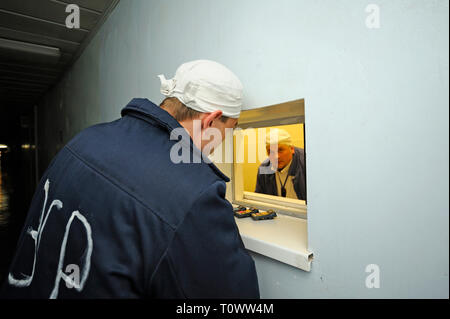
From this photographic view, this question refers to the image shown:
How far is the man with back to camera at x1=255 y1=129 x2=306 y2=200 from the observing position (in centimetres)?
148

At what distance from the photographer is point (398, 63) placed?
0.49m

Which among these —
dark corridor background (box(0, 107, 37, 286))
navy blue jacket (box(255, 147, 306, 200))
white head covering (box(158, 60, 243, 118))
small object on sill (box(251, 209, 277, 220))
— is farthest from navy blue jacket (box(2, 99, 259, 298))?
dark corridor background (box(0, 107, 37, 286))

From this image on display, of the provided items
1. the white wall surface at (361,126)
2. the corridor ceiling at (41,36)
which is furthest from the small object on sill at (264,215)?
the corridor ceiling at (41,36)

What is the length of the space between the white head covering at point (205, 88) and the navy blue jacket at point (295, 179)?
0.87 m

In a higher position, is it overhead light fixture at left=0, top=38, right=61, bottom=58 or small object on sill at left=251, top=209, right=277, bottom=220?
overhead light fixture at left=0, top=38, right=61, bottom=58

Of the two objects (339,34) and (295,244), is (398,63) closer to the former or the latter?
(339,34)

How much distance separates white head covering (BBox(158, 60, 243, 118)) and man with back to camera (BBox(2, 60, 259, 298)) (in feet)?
0.38

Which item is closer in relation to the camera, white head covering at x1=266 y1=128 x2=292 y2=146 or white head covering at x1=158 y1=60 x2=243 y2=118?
white head covering at x1=158 y1=60 x2=243 y2=118

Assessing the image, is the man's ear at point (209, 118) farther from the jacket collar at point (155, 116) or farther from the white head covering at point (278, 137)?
the white head covering at point (278, 137)

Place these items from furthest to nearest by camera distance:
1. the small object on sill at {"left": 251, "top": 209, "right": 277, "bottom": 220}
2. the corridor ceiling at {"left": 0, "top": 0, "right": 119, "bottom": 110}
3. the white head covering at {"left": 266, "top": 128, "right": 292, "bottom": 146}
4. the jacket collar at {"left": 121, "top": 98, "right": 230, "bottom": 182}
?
the corridor ceiling at {"left": 0, "top": 0, "right": 119, "bottom": 110}, the white head covering at {"left": 266, "top": 128, "right": 292, "bottom": 146}, the small object on sill at {"left": 251, "top": 209, "right": 277, "bottom": 220}, the jacket collar at {"left": 121, "top": 98, "right": 230, "bottom": 182}

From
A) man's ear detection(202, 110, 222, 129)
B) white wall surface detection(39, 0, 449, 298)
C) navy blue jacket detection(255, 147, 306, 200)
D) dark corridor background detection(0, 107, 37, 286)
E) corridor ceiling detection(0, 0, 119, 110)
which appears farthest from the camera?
dark corridor background detection(0, 107, 37, 286)

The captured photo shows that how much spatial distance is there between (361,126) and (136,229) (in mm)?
545

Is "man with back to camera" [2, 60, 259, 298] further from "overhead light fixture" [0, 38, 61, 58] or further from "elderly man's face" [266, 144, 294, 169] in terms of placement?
"overhead light fixture" [0, 38, 61, 58]
